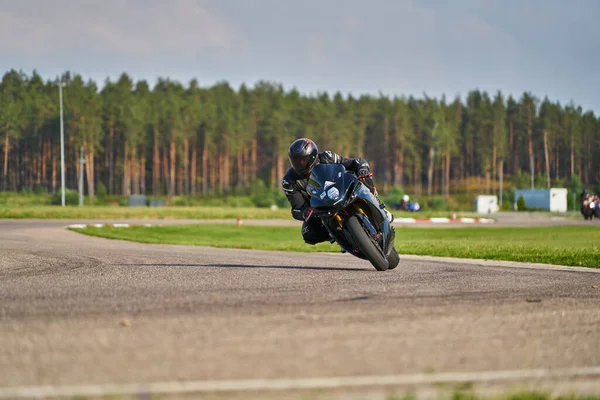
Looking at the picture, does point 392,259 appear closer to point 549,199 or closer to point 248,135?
point 549,199

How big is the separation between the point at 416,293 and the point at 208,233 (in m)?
27.2

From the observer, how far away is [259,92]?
15262 cm

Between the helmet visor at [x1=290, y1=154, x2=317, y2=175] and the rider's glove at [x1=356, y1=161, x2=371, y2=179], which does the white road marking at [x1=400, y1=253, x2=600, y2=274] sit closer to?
the rider's glove at [x1=356, y1=161, x2=371, y2=179]

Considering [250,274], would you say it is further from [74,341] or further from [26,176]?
[26,176]

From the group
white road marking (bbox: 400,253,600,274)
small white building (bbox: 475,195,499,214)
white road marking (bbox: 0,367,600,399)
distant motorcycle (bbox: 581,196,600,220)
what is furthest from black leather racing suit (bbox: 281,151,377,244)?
small white building (bbox: 475,195,499,214)

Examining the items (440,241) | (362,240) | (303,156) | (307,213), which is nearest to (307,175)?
(303,156)

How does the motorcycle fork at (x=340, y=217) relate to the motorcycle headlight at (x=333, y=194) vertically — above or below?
below

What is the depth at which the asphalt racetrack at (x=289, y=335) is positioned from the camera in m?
4.82

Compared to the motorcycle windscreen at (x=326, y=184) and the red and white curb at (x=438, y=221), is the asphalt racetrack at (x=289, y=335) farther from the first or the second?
the red and white curb at (x=438, y=221)

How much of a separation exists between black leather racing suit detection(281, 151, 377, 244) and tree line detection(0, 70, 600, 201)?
111234 mm

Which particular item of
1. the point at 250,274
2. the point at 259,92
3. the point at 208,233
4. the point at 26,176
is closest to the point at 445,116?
the point at 259,92

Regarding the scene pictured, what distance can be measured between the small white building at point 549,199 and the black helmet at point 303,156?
79949 millimetres

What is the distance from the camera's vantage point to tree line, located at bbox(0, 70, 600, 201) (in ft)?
439

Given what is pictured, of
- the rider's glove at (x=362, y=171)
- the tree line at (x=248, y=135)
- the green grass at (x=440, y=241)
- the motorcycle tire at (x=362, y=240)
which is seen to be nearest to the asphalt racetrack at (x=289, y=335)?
the motorcycle tire at (x=362, y=240)
